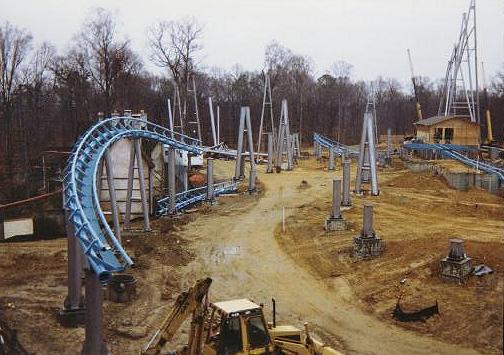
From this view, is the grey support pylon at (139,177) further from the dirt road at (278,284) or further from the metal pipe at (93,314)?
the metal pipe at (93,314)

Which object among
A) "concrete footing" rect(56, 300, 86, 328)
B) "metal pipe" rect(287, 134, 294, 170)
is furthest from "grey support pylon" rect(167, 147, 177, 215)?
"metal pipe" rect(287, 134, 294, 170)

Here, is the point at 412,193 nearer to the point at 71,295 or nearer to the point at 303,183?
the point at 303,183

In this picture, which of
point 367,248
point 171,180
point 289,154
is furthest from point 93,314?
point 289,154

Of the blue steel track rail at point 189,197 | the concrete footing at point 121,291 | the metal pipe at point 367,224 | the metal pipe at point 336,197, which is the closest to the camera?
the concrete footing at point 121,291

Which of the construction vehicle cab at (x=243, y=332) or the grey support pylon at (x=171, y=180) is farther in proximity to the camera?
the grey support pylon at (x=171, y=180)

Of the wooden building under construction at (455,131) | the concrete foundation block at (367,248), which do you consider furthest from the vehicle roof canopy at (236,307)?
the wooden building under construction at (455,131)

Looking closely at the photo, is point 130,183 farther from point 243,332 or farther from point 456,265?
point 243,332

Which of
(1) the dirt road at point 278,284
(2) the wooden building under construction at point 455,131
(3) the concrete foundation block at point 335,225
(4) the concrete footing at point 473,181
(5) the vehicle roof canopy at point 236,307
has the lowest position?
(1) the dirt road at point 278,284

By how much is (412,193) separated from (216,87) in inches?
2196

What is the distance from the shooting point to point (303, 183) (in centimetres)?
3453

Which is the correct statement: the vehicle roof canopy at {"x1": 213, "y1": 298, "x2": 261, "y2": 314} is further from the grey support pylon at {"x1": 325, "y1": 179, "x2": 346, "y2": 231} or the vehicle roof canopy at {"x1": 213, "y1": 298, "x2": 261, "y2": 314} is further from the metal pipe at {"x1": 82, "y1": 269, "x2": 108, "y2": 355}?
the grey support pylon at {"x1": 325, "y1": 179, "x2": 346, "y2": 231}

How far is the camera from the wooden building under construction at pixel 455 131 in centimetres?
4309

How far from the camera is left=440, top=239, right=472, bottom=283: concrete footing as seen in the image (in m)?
15.0

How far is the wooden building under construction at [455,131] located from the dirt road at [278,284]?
20.9 meters
